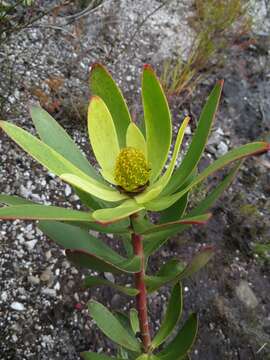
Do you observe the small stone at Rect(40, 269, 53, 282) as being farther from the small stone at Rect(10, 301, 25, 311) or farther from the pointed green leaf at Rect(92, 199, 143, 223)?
the pointed green leaf at Rect(92, 199, 143, 223)

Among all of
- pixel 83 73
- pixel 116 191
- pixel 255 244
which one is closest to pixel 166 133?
pixel 116 191

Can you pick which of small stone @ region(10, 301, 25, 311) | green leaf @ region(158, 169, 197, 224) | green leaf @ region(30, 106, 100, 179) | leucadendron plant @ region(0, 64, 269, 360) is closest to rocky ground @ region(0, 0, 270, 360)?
small stone @ region(10, 301, 25, 311)

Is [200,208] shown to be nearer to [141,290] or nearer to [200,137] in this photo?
[200,137]

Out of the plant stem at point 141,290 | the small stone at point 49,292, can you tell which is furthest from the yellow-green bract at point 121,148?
the small stone at point 49,292

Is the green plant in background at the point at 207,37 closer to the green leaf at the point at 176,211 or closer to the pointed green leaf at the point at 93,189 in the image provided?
the green leaf at the point at 176,211

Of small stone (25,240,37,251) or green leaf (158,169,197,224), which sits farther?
small stone (25,240,37,251)

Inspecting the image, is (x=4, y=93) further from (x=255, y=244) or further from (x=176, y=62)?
(x=255, y=244)

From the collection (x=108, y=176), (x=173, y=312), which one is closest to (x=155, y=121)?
(x=108, y=176)
